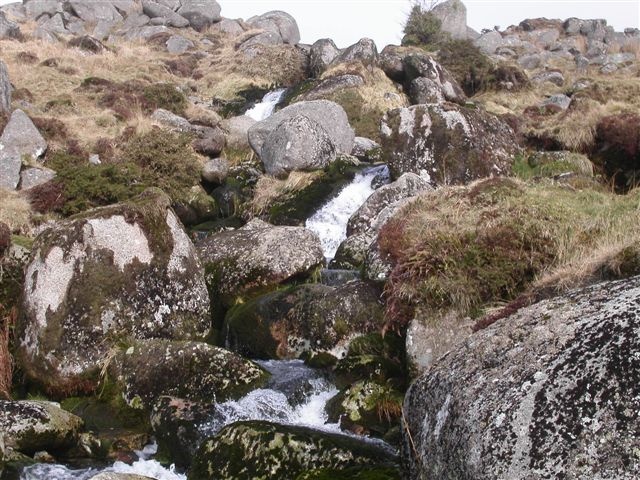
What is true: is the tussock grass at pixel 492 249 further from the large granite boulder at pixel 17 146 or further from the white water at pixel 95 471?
the large granite boulder at pixel 17 146

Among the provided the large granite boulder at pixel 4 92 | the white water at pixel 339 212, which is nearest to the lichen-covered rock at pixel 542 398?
the white water at pixel 339 212

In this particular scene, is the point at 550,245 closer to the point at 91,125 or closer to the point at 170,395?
the point at 170,395

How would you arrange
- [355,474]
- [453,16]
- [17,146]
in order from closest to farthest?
[355,474], [17,146], [453,16]

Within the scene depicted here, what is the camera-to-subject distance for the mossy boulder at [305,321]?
10.6 meters

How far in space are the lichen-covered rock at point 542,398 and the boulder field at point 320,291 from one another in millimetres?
16

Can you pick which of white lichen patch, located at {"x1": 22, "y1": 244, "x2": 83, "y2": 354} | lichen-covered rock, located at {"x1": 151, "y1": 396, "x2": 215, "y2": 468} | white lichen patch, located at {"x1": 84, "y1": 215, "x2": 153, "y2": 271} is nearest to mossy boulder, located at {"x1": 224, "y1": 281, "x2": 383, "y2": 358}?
white lichen patch, located at {"x1": 84, "y1": 215, "x2": 153, "y2": 271}

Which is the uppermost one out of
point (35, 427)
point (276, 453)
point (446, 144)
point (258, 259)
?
point (446, 144)

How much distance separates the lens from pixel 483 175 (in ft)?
58.2

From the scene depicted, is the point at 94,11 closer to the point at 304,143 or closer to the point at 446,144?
the point at 304,143

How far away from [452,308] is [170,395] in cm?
415

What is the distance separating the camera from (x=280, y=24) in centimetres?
5769

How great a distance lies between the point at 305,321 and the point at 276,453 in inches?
154

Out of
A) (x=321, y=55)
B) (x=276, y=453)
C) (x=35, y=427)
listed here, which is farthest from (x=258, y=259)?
(x=321, y=55)

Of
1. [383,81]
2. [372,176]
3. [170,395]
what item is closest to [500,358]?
[170,395]
